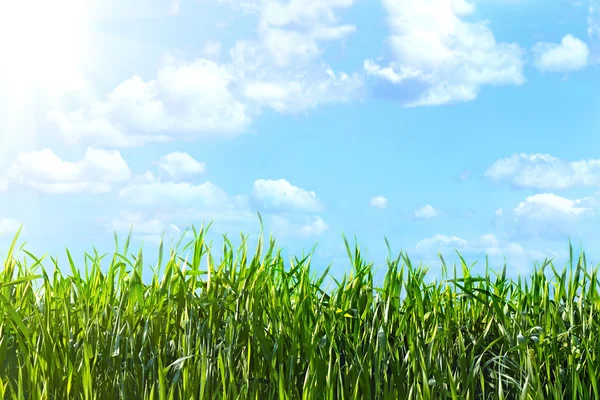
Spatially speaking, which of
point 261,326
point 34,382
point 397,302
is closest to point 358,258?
point 397,302

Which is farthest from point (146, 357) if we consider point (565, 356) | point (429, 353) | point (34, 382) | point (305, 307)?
point (565, 356)

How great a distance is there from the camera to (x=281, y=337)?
2725 millimetres

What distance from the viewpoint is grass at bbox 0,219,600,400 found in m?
2.62

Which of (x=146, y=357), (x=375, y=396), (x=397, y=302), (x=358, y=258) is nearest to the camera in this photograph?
(x=375, y=396)

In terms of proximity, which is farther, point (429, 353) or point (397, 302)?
point (397, 302)

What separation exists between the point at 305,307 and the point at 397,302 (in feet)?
1.49

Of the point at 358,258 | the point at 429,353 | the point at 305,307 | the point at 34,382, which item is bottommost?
the point at 34,382

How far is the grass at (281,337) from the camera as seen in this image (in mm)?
2615

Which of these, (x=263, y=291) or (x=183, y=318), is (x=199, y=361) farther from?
(x=263, y=291)

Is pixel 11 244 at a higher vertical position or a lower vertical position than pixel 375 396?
higher

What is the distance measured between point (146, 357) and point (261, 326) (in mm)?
520

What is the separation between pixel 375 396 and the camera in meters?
2.55

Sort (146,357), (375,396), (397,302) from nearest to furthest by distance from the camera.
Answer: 1. (375,396)
2. (146,357)
3. (397,302)

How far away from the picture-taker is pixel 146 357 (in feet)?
9.21
